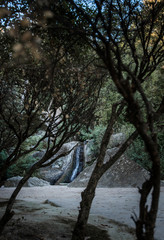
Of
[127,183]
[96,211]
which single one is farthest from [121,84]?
[127,183]

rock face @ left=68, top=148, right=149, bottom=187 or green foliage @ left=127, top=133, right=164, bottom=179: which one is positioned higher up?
green foliage @ left=127, top=133, right=164, bottom=179

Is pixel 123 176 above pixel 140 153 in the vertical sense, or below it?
below

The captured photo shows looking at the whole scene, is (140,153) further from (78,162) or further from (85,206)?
(85,206)

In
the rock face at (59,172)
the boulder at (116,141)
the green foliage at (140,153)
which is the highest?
the boulder at (116,141)

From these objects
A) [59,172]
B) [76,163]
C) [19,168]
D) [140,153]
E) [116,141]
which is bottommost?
[59,172]

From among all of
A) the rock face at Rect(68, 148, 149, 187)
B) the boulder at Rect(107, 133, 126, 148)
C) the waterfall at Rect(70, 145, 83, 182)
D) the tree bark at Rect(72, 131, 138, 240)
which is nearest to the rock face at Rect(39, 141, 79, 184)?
the waterfall at Rect(70, 145, 83, 182)

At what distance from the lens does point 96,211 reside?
12.7ft

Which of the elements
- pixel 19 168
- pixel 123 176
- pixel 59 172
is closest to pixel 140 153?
pixel 123 176

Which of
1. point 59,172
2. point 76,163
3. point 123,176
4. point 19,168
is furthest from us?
point 76,163

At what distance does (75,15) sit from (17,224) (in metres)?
2.76

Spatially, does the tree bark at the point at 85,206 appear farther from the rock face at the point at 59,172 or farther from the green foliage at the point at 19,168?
the rock face at the point at 59,172

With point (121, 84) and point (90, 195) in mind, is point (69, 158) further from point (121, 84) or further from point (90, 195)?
point (121, 84)

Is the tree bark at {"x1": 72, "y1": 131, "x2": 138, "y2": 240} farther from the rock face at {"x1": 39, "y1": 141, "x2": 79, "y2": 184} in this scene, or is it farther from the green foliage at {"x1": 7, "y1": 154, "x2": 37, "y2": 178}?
the rock face at {"x1": 39, "y1": 141, "x2": 79, "y2": 184}

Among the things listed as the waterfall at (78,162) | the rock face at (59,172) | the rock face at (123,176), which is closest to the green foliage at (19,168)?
the rock face at (59,172)
